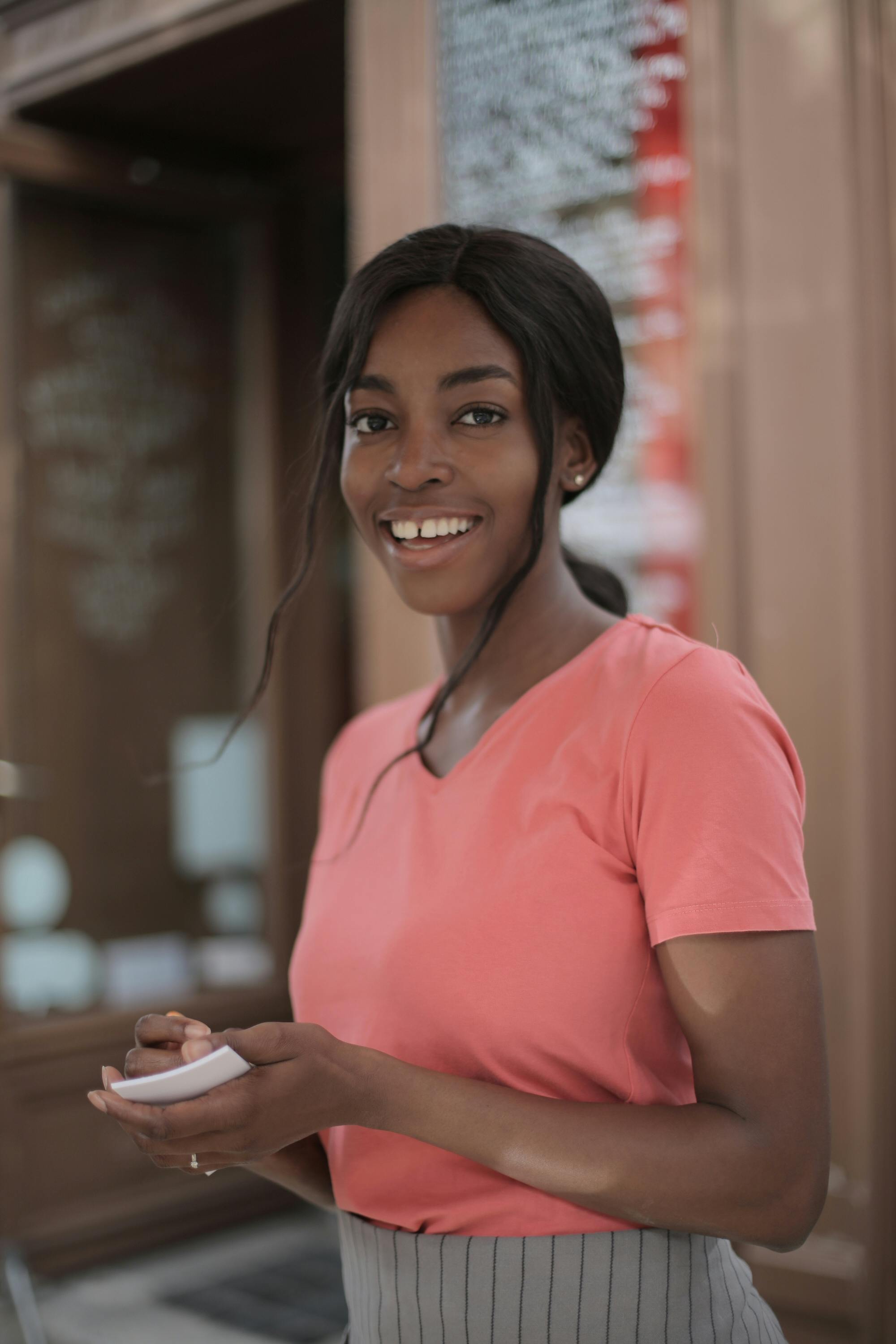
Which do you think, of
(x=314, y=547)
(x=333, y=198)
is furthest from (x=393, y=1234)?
(x=333, y=198)

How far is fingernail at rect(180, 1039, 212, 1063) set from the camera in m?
0.91

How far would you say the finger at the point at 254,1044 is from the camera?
904mm

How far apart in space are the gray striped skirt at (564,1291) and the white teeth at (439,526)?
61 centimetres

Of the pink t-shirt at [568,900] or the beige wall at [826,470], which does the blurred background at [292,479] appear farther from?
the pink t-shirt at [568,900]

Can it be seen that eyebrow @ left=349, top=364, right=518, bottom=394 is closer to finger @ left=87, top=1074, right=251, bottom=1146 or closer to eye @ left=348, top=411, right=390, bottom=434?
eye @ left=348, top=411, right=390, bottom=434

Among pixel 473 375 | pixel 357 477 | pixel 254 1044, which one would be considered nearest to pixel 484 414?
pixel 473 375

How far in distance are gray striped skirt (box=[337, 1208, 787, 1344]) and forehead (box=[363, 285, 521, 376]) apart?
29.5 inches

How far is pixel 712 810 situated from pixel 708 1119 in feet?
0.75

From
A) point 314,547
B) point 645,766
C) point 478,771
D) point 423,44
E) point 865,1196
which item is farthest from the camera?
point 423,44

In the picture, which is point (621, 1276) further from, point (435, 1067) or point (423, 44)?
point (423, 44)

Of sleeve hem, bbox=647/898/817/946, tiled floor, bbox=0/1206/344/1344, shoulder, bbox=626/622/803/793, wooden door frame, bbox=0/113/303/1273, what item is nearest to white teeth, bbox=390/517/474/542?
shoulder, bbox=626/622/803/793

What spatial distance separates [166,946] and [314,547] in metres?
2.64

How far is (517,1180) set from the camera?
1050 millimetres

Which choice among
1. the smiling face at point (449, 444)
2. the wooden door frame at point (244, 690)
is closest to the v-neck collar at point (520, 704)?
the smiling face at point (449, 444)
